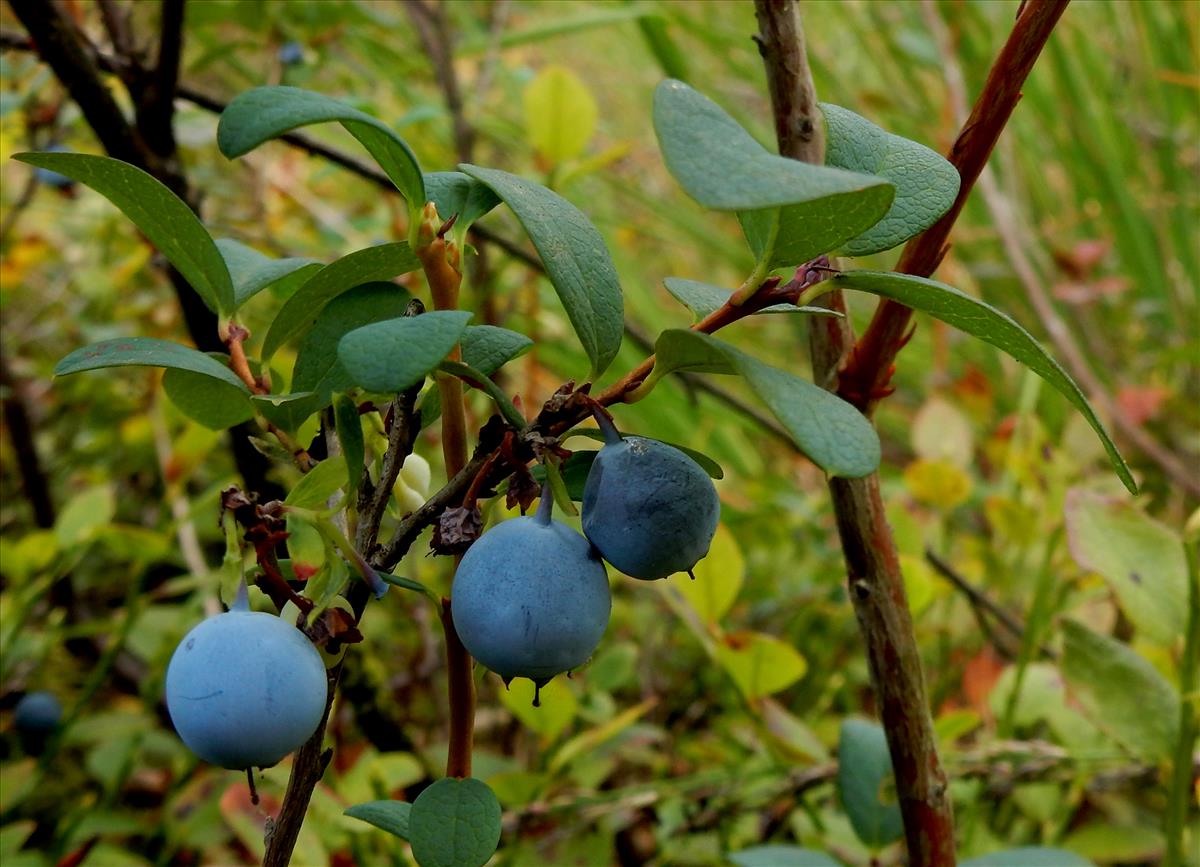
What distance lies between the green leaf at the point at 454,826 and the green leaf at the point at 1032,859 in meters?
0.35

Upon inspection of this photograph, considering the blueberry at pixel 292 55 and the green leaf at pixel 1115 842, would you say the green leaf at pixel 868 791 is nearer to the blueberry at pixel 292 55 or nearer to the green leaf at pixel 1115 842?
the green leaf at pixel 1115 842

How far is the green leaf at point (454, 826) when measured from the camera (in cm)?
39

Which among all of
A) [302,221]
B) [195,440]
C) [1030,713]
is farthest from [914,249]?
[302,221]

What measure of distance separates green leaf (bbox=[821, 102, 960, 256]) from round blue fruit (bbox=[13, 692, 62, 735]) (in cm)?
84

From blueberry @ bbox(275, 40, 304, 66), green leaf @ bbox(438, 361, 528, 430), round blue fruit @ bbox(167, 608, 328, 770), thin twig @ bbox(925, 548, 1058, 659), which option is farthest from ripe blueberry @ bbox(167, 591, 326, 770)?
blueberry @ bbox(275, 40, 304, 66)

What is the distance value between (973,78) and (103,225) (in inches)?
58.2

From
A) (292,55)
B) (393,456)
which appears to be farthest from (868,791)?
(292,55)

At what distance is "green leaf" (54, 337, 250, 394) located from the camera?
0.38 metres

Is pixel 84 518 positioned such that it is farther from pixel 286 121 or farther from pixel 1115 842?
pixel 1115 842

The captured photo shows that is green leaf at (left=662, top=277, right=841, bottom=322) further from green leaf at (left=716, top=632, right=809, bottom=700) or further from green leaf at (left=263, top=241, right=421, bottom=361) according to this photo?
green leaf at (left=716, top=632, right=809, bottom=700)

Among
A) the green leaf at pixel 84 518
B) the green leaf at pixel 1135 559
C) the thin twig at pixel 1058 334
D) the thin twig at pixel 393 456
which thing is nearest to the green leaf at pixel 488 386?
the thin twig at pixel 393 456

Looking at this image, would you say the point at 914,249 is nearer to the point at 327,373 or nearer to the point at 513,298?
the point at 327,373

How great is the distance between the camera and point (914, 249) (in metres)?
0.51

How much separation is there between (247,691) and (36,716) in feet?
2.33
